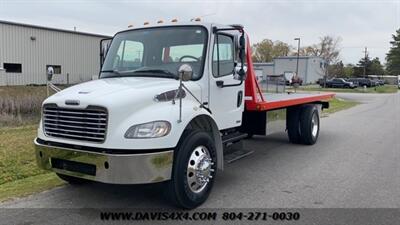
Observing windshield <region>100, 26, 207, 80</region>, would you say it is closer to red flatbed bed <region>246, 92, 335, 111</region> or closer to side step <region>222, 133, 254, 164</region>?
side step <region>222, 133, 254, 164</region>

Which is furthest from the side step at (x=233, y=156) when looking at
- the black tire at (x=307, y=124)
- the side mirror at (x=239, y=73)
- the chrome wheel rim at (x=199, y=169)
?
the black tire at (x=307, y=124)

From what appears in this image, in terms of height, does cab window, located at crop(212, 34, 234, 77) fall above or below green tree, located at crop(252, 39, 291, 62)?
below

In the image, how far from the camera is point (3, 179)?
20.9 feet

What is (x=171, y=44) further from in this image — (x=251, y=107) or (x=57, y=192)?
(x=57, y=192)

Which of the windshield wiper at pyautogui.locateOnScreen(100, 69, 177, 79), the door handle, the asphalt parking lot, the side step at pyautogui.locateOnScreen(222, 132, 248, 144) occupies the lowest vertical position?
the asphalt parking lot

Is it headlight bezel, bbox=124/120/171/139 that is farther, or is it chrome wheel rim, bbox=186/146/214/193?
chrome wheel rim, bbox=186/146/214/193

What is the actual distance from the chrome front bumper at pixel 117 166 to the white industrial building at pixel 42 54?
32220 mm

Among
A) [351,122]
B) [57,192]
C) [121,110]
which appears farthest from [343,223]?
[351,122]

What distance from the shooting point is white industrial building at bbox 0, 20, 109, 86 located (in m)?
36.0

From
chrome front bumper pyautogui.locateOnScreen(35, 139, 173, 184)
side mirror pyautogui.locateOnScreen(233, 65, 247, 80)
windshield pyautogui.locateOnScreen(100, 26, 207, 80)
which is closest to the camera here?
chrome front bumper pyautogui.locateOnScreen(35, 139, 173, 184)

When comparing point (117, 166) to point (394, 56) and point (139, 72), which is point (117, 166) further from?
point (394, 56)

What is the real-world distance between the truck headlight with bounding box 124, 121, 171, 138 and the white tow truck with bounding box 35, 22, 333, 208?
0.01 meters

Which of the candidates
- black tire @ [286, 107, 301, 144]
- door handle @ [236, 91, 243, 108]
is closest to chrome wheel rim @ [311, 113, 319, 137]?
black tire @ [286, 107, 301, 144]

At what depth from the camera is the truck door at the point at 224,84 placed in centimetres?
596
